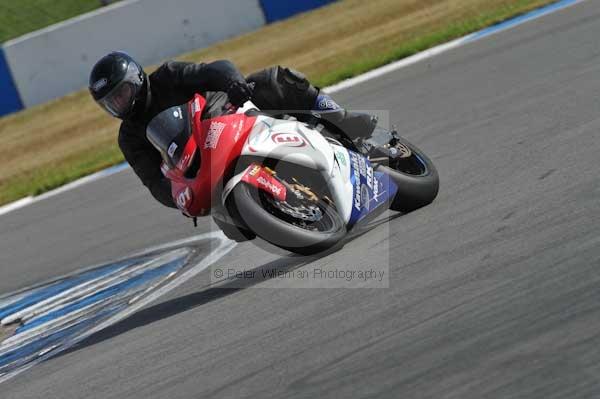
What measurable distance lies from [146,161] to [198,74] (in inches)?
24.6

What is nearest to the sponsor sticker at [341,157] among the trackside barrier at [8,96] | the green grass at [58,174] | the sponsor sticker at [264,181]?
the sponsor sticker at [264,181]

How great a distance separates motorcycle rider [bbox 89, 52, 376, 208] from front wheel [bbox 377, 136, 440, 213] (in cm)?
26

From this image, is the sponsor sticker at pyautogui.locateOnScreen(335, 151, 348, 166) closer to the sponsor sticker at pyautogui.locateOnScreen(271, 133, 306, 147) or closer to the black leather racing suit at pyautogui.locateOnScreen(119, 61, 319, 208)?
the sponsor sticker at pyautogui.locateOnScreen(271, 133, 306, 147)

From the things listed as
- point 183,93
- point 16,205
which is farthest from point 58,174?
point 183,93

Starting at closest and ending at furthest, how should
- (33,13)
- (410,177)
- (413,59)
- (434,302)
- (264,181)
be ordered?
(434,302)
(264,181)
(410,177)
(413,59)
(33,13)

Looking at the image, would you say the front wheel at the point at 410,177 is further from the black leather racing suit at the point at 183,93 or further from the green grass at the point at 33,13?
the green grass at the point at 33,13

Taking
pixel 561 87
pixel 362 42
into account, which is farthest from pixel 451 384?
pixel 362 42

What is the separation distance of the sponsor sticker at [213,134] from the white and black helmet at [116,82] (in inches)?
20.3

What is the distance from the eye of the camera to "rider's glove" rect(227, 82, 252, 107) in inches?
212

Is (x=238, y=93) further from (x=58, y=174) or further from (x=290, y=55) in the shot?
(x=290, y=55)

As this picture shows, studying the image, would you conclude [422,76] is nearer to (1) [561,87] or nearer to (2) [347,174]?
(1) [561,87]

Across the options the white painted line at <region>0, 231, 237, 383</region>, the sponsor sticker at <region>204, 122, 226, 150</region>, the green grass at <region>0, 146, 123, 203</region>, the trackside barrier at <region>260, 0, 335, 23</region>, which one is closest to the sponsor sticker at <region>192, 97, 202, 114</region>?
the sponsor sticker at <region>204, 122, 226, 150</region>

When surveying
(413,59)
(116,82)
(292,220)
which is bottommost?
(413,59)

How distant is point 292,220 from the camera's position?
5.20 m
